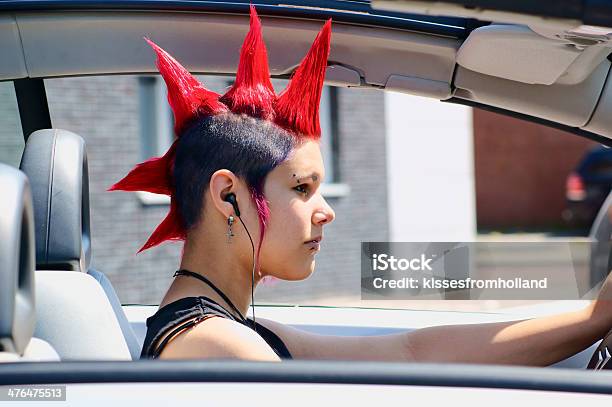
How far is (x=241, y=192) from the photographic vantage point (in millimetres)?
1874

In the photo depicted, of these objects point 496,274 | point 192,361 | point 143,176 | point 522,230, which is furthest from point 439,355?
point 522,230

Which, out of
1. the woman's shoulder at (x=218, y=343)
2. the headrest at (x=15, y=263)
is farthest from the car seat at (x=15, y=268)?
the woman's shoulder at (x=218, y=343)

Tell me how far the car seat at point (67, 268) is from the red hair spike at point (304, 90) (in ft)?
1.68

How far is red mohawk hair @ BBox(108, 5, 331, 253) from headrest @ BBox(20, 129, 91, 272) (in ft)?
0.88

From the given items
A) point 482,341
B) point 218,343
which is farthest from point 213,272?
point 482,341

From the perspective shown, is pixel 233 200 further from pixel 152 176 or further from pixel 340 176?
pixel 340 176

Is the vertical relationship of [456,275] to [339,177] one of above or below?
above

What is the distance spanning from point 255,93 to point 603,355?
33.0 inches

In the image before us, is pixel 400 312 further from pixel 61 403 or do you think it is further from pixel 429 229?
pixel 429 229

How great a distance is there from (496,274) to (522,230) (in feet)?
56.9

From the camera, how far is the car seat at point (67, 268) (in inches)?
77.0

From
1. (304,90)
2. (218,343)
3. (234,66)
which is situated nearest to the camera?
(218,343)

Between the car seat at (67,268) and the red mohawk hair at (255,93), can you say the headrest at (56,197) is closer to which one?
the car seat at (67,268)

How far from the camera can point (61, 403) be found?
1368mm
